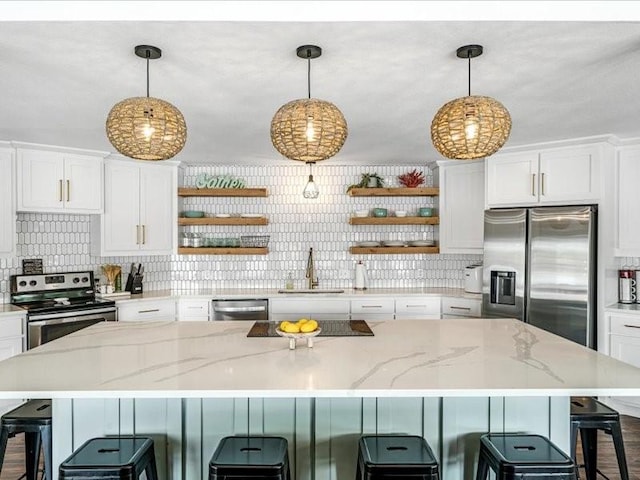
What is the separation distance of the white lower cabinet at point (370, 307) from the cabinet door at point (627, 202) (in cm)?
206

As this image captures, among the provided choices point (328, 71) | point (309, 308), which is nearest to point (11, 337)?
point (309, 308)

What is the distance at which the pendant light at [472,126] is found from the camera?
188cm

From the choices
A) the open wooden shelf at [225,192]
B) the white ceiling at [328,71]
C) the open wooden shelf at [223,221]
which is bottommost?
the open wooden shelf at [223,221]

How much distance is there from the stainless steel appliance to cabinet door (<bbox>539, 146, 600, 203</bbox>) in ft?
13.1

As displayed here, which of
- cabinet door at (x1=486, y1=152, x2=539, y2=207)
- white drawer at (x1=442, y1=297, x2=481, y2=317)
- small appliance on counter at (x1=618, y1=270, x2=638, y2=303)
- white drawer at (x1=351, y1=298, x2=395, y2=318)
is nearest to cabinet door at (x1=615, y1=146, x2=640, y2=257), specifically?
small appliance on counter at (x1=618, y1=270, x2=638, y2=303)

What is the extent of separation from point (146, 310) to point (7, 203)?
4.86ft

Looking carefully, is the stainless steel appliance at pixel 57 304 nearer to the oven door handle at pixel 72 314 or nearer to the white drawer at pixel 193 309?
the oven door handle at pixel 72 314

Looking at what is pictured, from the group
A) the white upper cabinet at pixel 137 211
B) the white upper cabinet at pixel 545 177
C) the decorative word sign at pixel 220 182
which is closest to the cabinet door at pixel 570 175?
the white upper cabinet at pixel 545 177

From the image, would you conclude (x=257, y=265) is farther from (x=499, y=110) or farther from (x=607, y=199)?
(x=499, y=110)

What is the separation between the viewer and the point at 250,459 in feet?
6.18

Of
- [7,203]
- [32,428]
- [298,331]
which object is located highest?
[7,203]

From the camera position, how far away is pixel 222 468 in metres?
1.82

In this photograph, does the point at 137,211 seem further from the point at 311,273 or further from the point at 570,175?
the point at 570,175

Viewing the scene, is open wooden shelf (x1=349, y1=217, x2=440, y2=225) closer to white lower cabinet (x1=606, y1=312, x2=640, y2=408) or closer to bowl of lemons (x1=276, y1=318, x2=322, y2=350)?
white lower cabinet (x1=606, y1=312, x2=640, y2=408)
